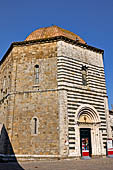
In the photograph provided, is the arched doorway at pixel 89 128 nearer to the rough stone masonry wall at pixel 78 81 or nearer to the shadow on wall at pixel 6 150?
the rough stone masonry wall at pixel 78 81

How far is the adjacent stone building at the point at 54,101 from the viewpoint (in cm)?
1383

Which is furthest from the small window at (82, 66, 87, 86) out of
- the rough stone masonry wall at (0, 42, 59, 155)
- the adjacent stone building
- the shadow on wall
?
the shadow on wall

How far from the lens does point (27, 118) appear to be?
14656 millimetres

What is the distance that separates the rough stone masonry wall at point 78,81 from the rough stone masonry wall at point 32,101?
0.82m

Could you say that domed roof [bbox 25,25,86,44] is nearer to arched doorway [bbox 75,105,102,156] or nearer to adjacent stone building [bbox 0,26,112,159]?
adjacent stone building [bbox 0,26,112,159]

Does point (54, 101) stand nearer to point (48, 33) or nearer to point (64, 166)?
point (64, 166)

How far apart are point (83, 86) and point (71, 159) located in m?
6.09

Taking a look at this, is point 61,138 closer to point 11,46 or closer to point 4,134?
point 4,134

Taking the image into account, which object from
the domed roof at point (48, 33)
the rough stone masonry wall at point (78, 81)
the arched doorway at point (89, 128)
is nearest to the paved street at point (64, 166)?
the rough stone masonry wall at point (78, 81)

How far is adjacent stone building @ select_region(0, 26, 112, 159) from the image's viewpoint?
13828 mm

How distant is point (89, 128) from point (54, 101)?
3875mm

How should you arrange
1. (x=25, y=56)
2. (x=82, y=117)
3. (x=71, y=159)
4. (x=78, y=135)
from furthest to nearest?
(x=25, y=56) < (x=82, y=117) < (x=78, y=135) < (x=71, y=159)

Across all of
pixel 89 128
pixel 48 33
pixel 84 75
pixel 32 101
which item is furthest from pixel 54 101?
pixel 48 33

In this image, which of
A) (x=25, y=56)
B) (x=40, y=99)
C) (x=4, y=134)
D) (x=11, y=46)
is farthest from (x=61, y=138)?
(x=11, y=46)
